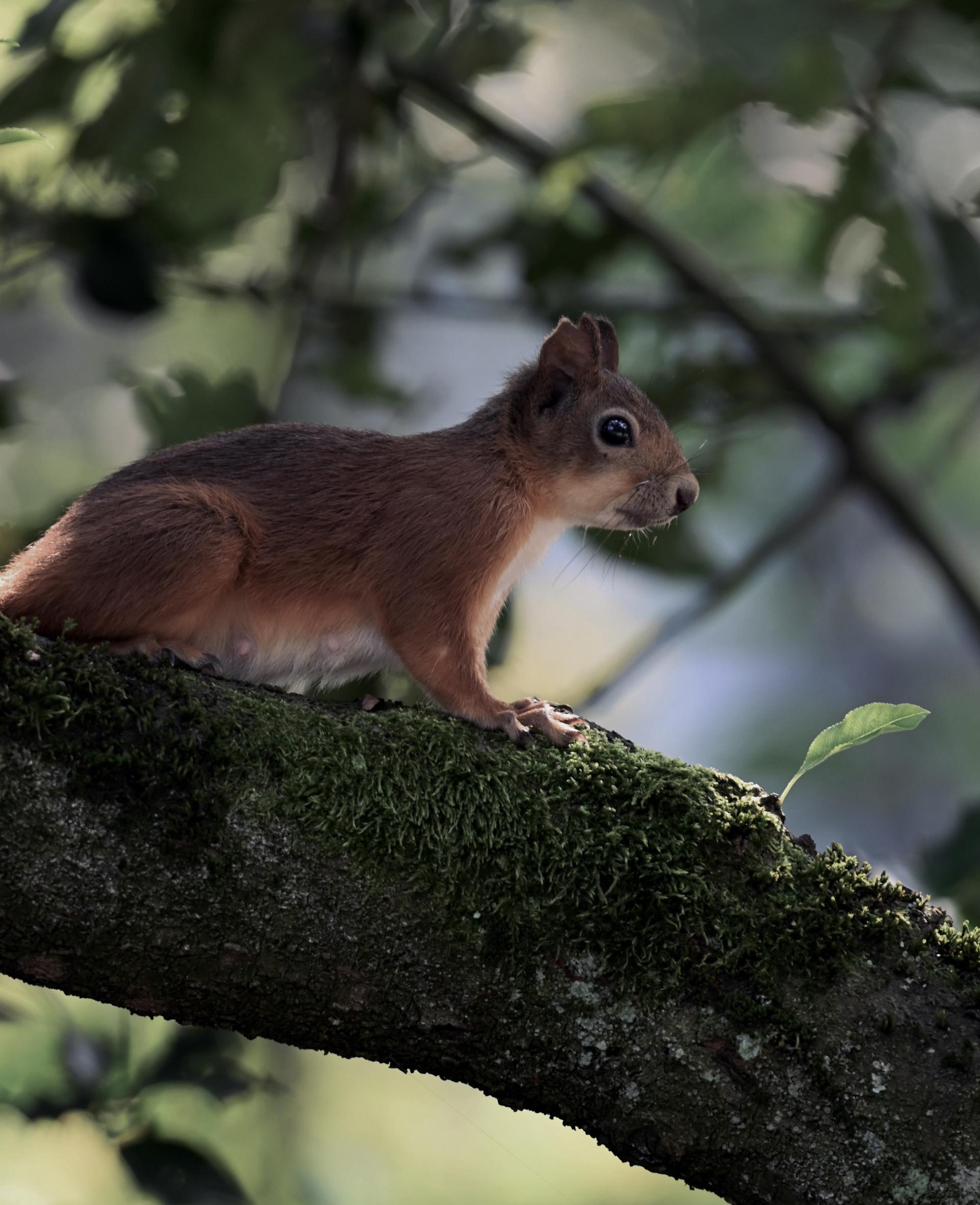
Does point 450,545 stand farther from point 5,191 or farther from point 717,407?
point 5,191

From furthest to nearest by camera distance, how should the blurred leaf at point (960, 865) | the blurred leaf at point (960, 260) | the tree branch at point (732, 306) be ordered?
the tree branch at point (732, 306) → the blurred leaf at point (960, 260) → the blurred leaf at point (960, 865)

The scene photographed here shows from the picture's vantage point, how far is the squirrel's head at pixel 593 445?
3092mm

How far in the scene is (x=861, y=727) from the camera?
2.22m

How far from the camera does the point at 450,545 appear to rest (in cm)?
287

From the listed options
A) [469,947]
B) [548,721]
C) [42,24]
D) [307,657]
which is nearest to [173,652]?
[307,657]

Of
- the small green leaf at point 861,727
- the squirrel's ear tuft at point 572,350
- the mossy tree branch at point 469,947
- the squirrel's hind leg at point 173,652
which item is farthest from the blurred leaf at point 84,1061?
the squirrel's ear tuft at point 572,350

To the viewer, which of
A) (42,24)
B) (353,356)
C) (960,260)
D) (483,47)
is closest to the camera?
(42,24)

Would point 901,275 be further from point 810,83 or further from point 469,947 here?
point 469,947

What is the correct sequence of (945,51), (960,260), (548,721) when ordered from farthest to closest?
(945,51), (960,260), (548,721)

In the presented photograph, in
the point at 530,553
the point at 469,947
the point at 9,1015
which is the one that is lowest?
the point at 9,1015

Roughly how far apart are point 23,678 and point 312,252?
2536 mm

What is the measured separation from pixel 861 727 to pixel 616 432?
46.0 inches

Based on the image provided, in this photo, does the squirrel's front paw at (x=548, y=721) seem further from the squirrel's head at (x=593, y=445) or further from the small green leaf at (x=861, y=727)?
the squirrel's head at (x=593, y=445)

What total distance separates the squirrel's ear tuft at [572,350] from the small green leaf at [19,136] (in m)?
1.69
